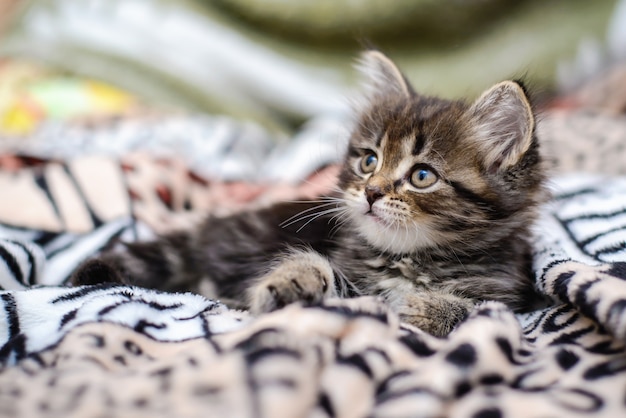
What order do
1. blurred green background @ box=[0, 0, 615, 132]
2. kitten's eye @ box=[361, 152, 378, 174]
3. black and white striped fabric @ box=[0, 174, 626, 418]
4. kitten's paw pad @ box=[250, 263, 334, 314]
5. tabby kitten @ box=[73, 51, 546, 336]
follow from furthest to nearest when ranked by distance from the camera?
blurred green background @ box=[0, 0, 615, 132], kitten's eye @ box=[361, 152, 378, 174], tabby kitten @ box=[73, 51, 546, 336], kitten's paw pad @ box=[250, 263, 334, 314], black and white striped fabric @ box=[0, 174, 626, 418]

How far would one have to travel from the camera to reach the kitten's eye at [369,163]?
133cm

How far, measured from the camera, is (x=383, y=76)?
5.01 feet

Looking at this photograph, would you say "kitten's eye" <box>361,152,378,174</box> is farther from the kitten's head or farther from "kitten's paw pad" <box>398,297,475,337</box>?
"kitten's paw pad" <box>398,297,475,337</box>

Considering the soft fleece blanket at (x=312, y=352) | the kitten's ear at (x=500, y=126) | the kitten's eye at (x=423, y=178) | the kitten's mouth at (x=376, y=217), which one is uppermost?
the kitten's ear at (x=500, y=126)

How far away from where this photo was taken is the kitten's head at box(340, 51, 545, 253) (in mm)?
1189

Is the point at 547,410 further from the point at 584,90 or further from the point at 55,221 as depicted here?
the point at 584,90

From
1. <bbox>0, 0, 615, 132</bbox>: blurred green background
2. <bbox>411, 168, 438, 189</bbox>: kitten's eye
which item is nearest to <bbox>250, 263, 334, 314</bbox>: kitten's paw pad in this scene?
<bbox>411, 168, 438, 189</bbox>: kitten's eye

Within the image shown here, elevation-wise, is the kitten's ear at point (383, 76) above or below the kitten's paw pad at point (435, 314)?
above

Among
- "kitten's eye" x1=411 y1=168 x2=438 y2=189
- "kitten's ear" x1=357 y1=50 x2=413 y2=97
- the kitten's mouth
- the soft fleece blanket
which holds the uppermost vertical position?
"kitten's ear" x1=357 y1=50 x2=413 y2=97

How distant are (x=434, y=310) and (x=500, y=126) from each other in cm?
46

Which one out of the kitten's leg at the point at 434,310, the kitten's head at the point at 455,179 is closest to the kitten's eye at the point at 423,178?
the kitten's head at the point at 455,179

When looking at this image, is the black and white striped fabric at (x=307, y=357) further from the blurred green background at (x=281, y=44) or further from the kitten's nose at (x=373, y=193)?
the blurred green background at (x=281, y=44)

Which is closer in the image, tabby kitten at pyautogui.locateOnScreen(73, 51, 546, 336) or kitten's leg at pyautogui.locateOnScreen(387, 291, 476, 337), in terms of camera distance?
kitten's leg at pyautogui.locateOnScreen(387, 291, 476, 337)

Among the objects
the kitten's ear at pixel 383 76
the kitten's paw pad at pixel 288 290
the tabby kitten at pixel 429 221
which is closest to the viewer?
the kitten's paw pad at pixel 288 290
